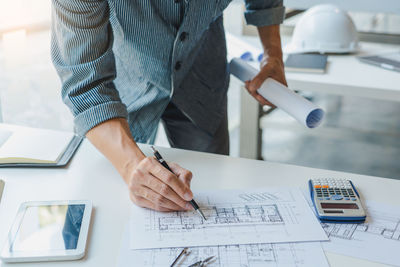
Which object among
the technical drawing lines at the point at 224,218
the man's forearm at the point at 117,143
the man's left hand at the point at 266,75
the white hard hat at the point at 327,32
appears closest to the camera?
the technical drawing lines at the point at 224,218

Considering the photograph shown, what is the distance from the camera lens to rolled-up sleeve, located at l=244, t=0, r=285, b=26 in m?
1.55

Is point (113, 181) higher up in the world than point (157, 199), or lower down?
higher up

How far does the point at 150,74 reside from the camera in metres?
1.33

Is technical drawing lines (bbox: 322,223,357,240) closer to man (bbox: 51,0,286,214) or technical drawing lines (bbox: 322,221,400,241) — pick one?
technical drawing lines (bbox: 322,221,400,241)

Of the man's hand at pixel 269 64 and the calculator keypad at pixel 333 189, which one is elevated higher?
the man's hand at pixel 269 64

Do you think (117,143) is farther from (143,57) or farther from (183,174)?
(143,57)

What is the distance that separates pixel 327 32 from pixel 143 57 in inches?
44.6

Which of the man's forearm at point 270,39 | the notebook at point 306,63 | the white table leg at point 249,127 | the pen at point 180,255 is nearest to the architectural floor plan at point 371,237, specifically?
the pen at point 180,255

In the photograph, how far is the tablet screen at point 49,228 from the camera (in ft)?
2.90

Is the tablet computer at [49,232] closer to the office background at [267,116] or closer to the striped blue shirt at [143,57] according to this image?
the striped blue shirt at [143,57]

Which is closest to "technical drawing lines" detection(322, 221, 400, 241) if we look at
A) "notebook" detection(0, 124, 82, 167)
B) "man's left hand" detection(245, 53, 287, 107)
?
"man's left hand" detection(245, 53, 287, 107)

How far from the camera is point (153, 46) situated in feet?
4.19

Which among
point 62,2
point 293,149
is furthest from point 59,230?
point 293,149

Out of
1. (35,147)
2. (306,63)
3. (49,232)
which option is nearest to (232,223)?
(49,232)
